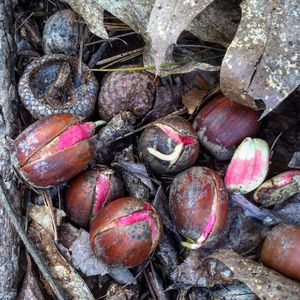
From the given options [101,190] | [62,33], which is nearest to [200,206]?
[101,190]

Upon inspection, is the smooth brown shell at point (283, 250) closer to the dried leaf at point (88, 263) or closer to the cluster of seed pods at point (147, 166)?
the cluster of seed pods at point (147, 166)

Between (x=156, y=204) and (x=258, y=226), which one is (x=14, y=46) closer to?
(x=156, y=204)

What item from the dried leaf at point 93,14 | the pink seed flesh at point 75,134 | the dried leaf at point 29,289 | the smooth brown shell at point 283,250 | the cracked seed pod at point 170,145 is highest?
the dried leaf at point 93,14

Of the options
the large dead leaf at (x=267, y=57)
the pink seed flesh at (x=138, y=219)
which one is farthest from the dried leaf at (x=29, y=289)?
the large dead leaf at (x=267, y=57)

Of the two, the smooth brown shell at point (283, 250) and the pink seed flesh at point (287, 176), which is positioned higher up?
the pink seed flesh at point (287, 176)

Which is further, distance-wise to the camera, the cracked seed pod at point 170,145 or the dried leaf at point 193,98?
the dried leaf at point 193,98

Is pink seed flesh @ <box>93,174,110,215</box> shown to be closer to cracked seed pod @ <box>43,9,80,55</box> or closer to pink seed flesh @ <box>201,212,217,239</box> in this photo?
pink seed flesh @ <box>201,212,217,239</box>

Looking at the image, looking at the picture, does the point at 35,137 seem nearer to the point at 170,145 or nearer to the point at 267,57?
the point at 170,145
